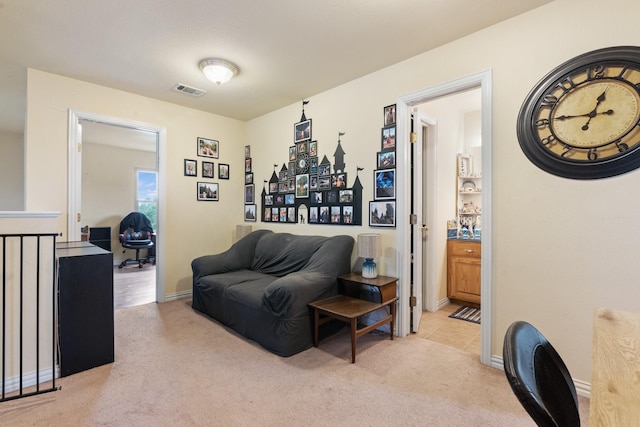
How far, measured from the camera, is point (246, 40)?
252cm

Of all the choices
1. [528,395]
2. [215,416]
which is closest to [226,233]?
[215,416]

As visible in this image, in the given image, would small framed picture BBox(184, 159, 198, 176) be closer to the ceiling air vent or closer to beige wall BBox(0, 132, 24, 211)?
the ceiling air vent

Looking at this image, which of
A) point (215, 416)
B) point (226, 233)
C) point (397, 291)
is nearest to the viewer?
point (215, 416)

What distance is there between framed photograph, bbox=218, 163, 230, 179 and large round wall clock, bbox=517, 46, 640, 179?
3.72m

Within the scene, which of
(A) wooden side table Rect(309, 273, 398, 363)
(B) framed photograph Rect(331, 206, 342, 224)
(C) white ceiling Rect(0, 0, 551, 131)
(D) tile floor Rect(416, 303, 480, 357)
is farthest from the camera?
(B) framed photograph Rect(331, 206, 342, 224)

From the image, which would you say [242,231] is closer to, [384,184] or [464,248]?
[384,184]

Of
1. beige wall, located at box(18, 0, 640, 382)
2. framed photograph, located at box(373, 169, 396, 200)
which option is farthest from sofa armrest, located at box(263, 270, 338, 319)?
framed photograph, located at box(373, 169, 396, 200)

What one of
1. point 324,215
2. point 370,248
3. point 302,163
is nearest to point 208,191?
point 302,163

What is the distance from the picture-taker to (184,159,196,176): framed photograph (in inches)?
164

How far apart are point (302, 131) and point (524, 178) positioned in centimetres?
247

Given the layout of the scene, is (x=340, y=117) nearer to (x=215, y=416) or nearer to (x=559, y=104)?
(x=559, y=104)

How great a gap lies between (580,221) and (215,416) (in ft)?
8.30

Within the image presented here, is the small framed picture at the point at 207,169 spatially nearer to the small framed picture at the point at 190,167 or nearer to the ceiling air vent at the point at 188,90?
the small framed picture at the point at 190,167

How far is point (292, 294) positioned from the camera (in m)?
2.46
